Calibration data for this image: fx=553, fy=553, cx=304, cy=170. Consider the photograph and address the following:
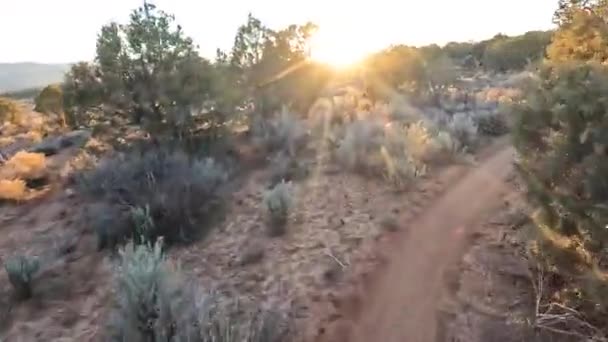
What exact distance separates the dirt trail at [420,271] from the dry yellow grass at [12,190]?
8945mm

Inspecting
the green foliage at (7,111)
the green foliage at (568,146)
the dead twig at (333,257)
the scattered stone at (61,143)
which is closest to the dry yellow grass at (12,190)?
the scattered stone at (61,143)

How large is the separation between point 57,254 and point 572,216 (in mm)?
8026

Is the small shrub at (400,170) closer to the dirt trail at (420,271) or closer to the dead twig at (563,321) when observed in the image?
the dirt trail at (420,271)

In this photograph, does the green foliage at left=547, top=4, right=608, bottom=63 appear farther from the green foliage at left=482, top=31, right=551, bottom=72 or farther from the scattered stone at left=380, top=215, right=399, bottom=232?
the green foliage at left=482, top=31, right=551, bottom=72

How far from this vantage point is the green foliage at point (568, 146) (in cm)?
535

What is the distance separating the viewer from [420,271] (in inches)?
296

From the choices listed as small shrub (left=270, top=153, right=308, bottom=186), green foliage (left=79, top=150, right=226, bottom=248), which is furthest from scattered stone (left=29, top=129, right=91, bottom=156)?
small shrub (left=270, top=153, right=308, bottom=186)

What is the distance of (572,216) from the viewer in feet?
18.7

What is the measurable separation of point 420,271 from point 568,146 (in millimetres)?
2688

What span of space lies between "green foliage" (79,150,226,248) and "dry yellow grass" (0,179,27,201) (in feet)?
5.24

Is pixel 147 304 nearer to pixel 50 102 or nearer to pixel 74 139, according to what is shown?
pixel 74 139

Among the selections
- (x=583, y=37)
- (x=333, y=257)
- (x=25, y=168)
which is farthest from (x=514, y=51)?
(x=333, y=257)

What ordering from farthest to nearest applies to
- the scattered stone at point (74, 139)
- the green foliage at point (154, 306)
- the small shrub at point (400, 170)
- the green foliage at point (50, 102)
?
the green foliage at point (50, 102), the scattered stone at point (74, 139), the small shrub at point (400, 170), the green foliage at point (154, 306)

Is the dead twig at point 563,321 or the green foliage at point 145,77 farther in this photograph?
the green foliage at point 145,77
